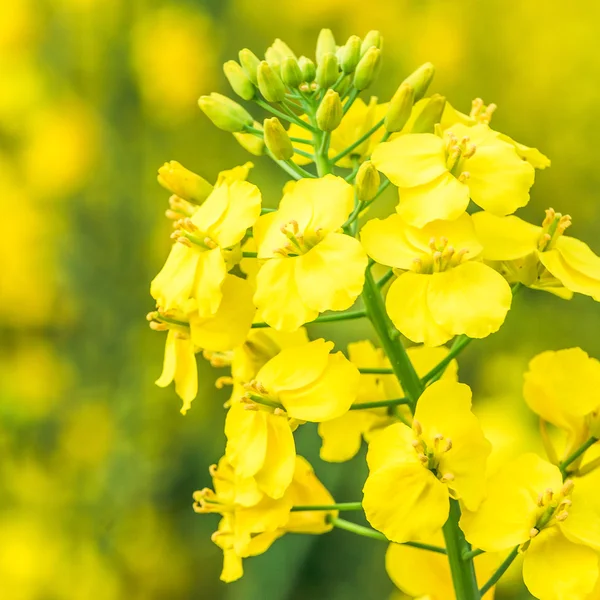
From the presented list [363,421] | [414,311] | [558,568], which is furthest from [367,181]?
[558,568]

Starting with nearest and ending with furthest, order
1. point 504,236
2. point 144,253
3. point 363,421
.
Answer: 1. point 504,236
2. point 363,421
3. point 144,253

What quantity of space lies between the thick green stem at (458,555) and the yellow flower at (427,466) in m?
0.06

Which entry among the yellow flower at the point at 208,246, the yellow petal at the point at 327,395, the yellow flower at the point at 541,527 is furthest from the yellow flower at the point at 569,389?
the yellow flower at the point at 208,246

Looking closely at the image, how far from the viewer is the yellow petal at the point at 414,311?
76 centimetres

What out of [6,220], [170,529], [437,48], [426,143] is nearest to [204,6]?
[437,48]

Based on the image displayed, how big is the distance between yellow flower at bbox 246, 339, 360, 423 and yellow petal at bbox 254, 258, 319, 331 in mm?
45

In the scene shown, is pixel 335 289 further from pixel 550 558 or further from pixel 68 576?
pixel 68 576

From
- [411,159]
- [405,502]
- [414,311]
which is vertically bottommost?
[405,502]

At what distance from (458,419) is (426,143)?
0.27 meters

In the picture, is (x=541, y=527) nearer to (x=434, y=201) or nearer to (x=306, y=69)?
(x=434, y=201)

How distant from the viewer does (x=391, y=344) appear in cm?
86

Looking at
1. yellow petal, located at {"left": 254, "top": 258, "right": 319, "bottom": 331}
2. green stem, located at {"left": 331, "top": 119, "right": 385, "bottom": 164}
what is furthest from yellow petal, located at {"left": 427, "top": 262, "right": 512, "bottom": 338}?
green stem, located at {"left": 331, "top": 119, "right": 385, "bottom": 164}

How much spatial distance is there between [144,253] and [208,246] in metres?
1.30

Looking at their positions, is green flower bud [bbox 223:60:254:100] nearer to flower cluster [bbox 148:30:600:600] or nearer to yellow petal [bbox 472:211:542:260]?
flower cluster [bbox 148:30:600:600]
